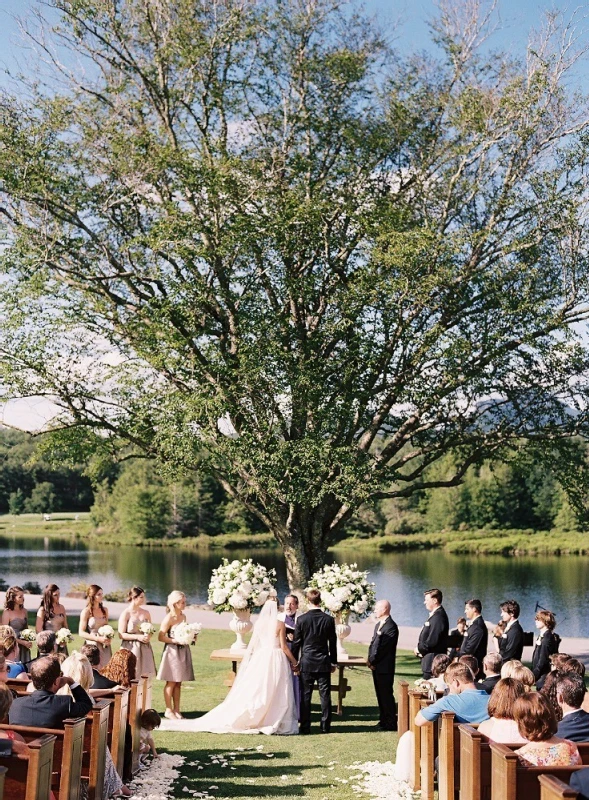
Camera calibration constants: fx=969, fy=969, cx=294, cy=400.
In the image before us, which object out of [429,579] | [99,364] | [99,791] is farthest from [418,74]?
[429,579]

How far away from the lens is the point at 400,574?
174ft

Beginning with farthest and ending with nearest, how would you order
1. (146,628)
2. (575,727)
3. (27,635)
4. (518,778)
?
(27,635) → (146,628) → (575,727) → (518,778)

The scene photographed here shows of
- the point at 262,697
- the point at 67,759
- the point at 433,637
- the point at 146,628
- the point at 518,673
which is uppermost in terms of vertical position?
the point at 518,673

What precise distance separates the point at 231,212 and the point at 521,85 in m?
6.53

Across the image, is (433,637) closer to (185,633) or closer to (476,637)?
(476,637)

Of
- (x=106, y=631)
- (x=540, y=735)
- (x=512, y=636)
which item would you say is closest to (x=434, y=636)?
(x=512, y=636)

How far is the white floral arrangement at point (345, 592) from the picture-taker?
46.9ft

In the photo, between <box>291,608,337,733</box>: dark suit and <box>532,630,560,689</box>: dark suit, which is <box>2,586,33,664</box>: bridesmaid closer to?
<box>291,608,337,733</box>: dark suit

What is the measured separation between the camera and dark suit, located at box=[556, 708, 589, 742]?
6.59 m

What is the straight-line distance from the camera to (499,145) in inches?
783

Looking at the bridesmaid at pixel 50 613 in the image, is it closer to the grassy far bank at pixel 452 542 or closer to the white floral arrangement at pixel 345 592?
the white floral arrangement at pixel 345 592

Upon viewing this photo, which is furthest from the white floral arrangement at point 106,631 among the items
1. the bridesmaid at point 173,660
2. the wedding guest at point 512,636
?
the wedding guest at point 512,636

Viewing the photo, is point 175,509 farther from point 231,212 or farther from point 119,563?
point 231,212

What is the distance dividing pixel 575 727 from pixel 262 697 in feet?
19.7
